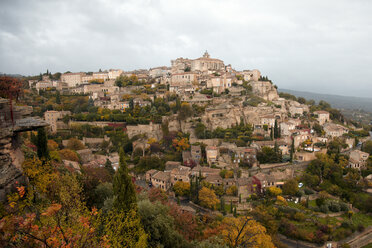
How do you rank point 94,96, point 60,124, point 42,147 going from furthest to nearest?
point 94,96, point 60,124, point 42,147

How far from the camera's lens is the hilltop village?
74.6ft

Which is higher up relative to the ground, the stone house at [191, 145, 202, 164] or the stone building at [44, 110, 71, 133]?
the stone building at [44, 110, 71, 133]

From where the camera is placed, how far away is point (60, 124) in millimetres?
38656

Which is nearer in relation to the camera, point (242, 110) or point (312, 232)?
point (312, 232)

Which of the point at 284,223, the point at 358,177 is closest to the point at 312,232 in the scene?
the point at 284,223

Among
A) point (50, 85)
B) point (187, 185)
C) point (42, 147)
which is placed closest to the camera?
point (42, 147)

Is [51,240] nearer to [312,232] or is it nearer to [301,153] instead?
[312,232]

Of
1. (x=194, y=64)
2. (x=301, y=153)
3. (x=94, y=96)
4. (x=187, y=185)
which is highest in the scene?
(x=194, y=64)

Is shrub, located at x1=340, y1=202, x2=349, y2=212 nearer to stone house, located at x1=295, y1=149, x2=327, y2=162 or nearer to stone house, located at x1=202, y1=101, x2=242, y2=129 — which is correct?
stone house, located at x1=295, y1=149, x2=327, y2=162

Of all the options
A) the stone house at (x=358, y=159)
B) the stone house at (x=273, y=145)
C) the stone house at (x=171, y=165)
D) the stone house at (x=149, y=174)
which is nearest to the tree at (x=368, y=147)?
the stone house at (x=358, y=159)

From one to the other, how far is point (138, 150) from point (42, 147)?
1977cm

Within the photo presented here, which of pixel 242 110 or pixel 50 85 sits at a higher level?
pixel 50 85

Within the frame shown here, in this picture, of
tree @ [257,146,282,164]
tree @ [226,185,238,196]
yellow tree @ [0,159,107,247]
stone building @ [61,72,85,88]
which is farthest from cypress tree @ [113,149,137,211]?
stone building @ [61,72,85,88]

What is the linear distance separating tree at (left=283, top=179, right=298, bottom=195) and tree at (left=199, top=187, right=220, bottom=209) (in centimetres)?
809
